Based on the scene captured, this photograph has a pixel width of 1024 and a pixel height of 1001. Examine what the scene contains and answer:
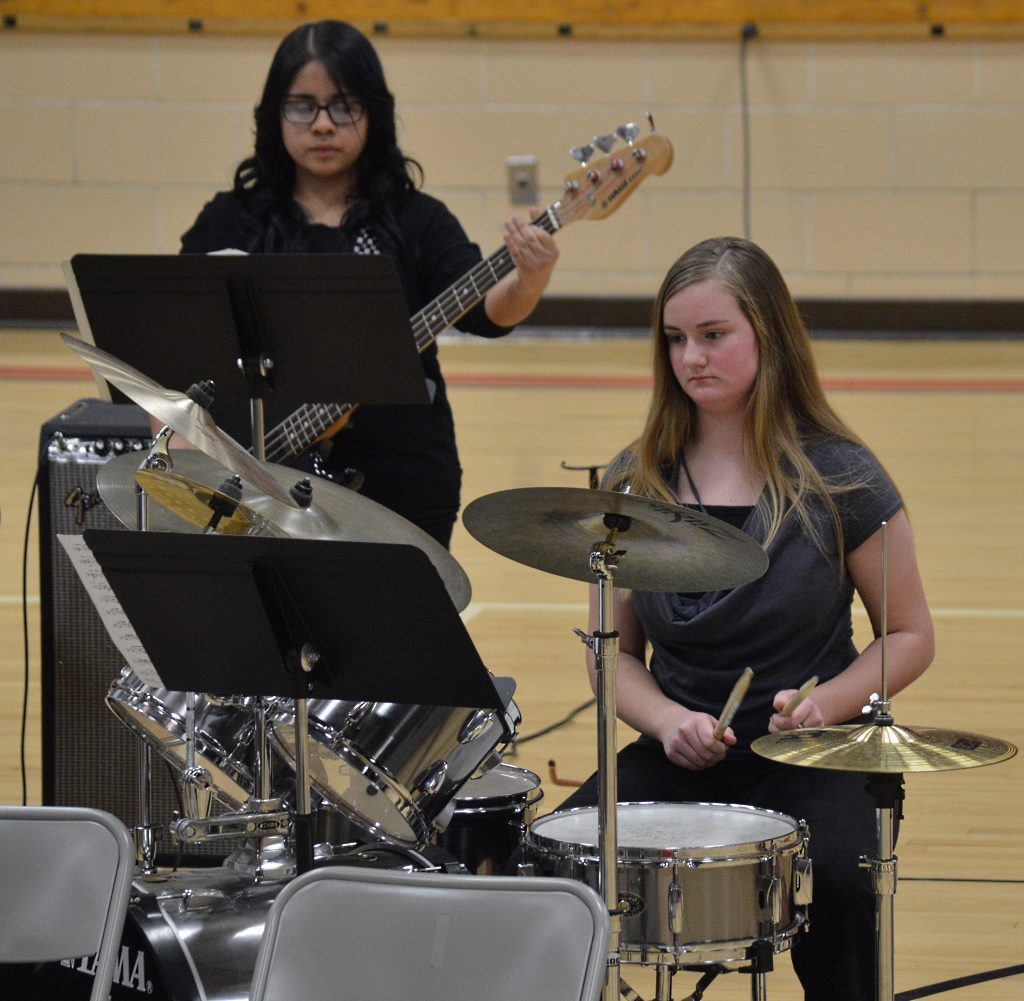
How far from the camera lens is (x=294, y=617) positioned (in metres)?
2.30

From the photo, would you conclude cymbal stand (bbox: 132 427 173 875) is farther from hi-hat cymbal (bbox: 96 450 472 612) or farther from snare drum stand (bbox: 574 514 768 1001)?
snare drum stand (bbox: 574 514 768 1001)

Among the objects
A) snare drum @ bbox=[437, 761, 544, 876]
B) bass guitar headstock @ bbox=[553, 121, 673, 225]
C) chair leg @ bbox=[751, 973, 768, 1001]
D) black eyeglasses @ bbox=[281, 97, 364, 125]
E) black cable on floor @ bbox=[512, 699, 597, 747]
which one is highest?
black eyeglasses @ bbox=[281, 97, 364, 125]

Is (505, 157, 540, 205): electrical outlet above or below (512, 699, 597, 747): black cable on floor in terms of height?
above

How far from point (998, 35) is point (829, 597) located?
8.31 meters

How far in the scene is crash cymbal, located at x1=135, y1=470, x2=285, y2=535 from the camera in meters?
2.35

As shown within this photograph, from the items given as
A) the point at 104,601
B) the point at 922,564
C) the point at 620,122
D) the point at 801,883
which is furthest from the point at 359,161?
the point at 620,122

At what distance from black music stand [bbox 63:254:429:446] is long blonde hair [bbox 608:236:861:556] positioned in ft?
1.29

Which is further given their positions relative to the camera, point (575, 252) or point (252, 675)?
point (575, 252)

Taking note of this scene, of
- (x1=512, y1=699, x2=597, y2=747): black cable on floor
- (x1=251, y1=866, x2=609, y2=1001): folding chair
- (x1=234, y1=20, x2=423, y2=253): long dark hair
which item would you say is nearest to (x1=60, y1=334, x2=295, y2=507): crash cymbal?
(x1=251, y1=866, x2=609, y2=1001): folding chair

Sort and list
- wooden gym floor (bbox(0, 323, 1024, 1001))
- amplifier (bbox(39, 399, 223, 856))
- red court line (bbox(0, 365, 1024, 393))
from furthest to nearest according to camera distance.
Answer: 1. red court line (bbox(0, 365, 1024, 393))
2. amplifier (bbox(39, 399, 223, 856))
3. wooden gym floor (bbox(0, 323, 1024, 1001))

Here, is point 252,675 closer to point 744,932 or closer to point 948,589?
point 744,932

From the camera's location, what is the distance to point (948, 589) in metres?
5.91

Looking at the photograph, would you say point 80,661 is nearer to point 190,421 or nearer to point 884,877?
point 190,421

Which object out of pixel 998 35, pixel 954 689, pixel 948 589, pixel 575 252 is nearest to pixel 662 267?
pixel 575 252
